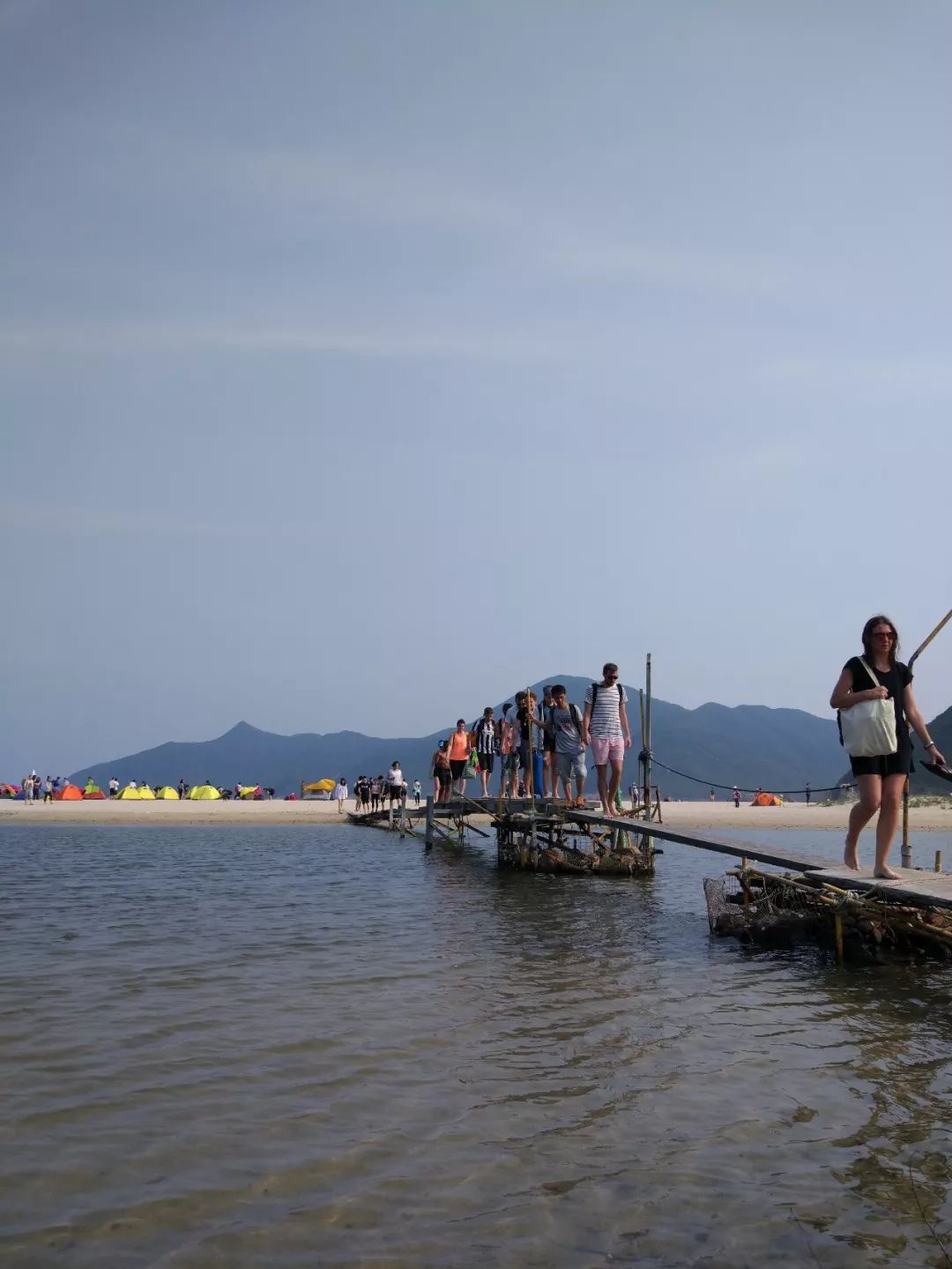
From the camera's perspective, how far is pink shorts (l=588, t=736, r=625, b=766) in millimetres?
16172

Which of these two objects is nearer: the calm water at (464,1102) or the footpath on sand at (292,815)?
the calm water at (464,1102)

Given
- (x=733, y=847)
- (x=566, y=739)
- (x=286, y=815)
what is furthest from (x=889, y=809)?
(x=286, y=815)

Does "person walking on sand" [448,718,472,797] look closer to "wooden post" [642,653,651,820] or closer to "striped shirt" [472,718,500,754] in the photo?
"striped shirt" [472,718,500,754]

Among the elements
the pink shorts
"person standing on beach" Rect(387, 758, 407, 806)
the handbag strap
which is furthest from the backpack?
"person standing on beach" Rect(387, 758, 407, 806)

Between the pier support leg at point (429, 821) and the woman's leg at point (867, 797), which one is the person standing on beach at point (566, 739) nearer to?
the pier support leg at point (429, 821)

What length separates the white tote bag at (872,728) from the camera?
8.71 metres

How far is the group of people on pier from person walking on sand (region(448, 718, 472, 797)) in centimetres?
2

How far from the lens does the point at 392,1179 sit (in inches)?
174

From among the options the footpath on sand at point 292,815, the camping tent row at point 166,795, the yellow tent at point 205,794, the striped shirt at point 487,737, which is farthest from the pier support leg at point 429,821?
the yellow tent at point 205,794

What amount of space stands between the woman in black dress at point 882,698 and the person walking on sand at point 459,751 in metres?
16.3

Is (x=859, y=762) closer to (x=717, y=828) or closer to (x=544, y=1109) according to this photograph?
(x=544, y=1109)

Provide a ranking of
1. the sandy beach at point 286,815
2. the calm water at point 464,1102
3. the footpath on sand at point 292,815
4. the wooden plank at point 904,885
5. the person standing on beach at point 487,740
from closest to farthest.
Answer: the calm water at point 464,1102
the wooden plank at point 904,885
the person standing on beach at point 487,740
the footpath on sand at point 292,815
the sandy beach at point 286,815

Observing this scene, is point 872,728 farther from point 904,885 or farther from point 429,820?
point 429,820

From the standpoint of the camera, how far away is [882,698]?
876cm
